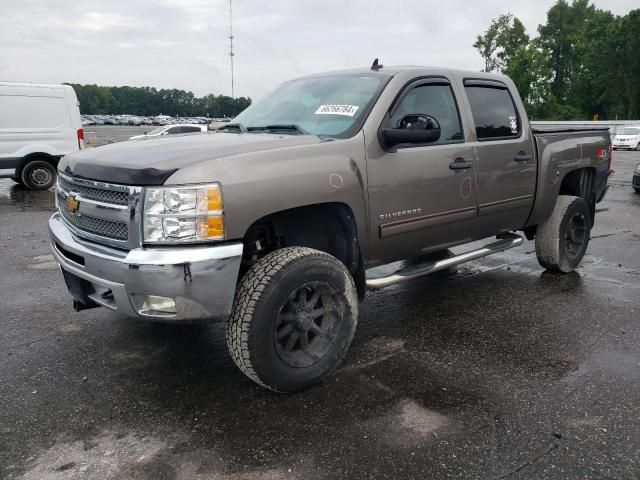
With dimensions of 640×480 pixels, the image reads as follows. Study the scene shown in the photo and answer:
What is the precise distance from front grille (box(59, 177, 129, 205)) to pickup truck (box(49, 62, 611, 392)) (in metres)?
0.01

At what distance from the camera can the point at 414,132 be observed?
3.52 m

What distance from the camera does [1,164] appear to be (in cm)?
1194

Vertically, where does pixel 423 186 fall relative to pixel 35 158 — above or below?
above

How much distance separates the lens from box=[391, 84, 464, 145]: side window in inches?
157

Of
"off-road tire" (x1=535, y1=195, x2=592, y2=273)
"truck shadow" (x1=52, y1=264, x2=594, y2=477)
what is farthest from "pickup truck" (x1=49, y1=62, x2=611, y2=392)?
"off-road tire" (x1=535, y1=195, x2=592, y2=273)

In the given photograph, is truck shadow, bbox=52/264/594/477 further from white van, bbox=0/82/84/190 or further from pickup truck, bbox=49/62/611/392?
white van, bbox=0/82/84/190

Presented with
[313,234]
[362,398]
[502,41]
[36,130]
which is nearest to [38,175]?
[36,130]

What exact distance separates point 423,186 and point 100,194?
2.06 meters

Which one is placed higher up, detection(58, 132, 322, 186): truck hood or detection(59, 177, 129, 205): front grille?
detection(58, 132, 322, 186): truck hood

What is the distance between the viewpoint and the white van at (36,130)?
11.7m

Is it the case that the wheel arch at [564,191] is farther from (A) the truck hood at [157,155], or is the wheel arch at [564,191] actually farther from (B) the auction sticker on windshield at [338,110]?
(A) the truck hood at [157,155]

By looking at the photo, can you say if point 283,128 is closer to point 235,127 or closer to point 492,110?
point 235,127

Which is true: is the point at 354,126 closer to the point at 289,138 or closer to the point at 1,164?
the point at 289,138

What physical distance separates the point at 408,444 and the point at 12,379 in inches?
94.4
